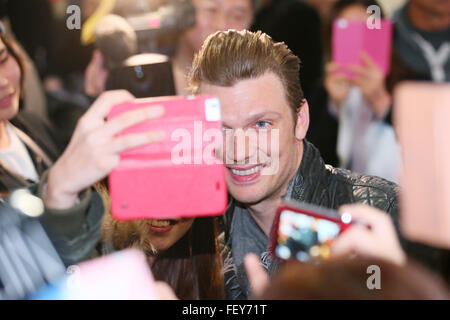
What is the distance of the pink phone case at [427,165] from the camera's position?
954 mm

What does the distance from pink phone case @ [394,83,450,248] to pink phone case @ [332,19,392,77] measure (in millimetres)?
396

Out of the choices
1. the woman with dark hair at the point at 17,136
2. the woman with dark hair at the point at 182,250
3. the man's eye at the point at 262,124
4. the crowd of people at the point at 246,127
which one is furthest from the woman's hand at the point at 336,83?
the woman with dark hair at the point at 17,136

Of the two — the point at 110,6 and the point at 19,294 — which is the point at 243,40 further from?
the point at 19,294

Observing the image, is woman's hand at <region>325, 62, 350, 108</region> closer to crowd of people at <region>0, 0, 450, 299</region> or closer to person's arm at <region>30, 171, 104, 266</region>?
crowd of people at <region>0, 0, 450, 299</region>

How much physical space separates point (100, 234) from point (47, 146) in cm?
33

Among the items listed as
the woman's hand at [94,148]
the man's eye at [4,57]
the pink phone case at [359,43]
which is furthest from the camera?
the pink phone case at [359,43]

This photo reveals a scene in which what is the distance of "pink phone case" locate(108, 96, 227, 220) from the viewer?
0.99 meters

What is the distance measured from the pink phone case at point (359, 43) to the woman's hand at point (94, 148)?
0.62m

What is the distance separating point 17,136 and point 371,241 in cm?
83

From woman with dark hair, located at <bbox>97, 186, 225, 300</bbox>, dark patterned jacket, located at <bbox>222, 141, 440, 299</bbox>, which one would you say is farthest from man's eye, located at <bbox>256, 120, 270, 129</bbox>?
woman with dark hair, located at <bbox>97, 186, 225, 300</bbox>

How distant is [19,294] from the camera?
1.12m

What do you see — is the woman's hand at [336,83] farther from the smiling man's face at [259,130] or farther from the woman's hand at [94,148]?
the woman's hand at [94,148]

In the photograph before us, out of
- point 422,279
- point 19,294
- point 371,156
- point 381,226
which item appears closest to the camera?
point 422,279

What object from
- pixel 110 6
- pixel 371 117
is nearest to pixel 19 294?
pixel 110 6
